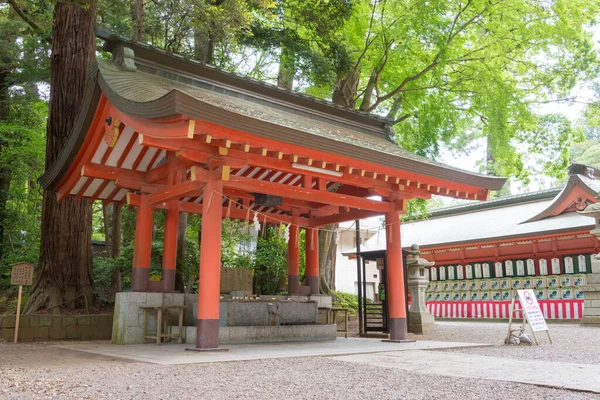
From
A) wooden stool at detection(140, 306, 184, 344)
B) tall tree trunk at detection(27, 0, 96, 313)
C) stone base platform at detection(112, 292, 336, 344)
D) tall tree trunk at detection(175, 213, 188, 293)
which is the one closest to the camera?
wooden stool at detection(140, 306, 184, 344)

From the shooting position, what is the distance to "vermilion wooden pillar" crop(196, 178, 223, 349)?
7254 mm

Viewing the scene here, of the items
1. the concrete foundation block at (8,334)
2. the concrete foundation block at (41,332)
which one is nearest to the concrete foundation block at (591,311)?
the concrete foundation block at (41,332)

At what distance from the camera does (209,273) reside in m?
7.34

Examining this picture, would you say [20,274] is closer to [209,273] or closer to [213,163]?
[209,273]

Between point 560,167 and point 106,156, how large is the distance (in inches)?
554

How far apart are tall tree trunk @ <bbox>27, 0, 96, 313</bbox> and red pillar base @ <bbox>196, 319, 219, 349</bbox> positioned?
4.60 m

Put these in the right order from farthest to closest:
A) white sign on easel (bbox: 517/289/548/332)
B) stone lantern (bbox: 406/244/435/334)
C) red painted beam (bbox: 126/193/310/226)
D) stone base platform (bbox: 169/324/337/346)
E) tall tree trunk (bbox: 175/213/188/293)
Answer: stone lantern (bbox: 406/244/435/334) → tall tree trunk (bbox: 175/213/188/293) → red painted beam (bbox: 126/193/310/226) → white sign on easel (bbox: 517/289/548/332) → stone base platform (bbox: 169/324/337/346)

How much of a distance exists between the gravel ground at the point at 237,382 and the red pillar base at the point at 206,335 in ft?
3.82

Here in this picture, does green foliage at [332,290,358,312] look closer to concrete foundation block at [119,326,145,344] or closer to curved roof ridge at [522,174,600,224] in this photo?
concrete foundation block at [119,326,145,344]

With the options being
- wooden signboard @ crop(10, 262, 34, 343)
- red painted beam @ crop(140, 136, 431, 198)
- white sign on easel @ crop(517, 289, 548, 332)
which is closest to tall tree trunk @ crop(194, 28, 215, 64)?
red painted beam @ crop(140, 136, 431, 198)

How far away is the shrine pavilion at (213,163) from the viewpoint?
7043mm

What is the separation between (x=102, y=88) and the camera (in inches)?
298

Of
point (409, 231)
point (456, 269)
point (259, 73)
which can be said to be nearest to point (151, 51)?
point (259, 73)

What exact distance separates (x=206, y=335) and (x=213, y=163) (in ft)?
8.57
